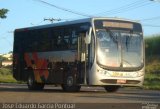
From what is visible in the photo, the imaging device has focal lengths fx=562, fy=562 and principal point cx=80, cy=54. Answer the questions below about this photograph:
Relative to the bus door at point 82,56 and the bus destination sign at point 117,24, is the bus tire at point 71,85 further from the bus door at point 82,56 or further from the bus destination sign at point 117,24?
the bus destination sign at point 117,24

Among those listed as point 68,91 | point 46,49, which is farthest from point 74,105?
point 46,49

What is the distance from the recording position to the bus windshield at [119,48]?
2598 centimetres

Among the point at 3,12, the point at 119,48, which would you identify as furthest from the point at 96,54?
the point at 3,12

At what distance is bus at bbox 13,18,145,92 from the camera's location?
2598 cm

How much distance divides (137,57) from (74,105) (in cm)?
947

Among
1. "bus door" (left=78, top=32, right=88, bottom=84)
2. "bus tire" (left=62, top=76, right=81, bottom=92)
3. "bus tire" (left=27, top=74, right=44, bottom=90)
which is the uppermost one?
"bus door" (left=78, top=32, right=88, bottom=84)

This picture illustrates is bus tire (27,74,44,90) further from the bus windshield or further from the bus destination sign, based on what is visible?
the bus destination sign

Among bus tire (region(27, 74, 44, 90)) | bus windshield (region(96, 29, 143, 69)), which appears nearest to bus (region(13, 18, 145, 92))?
bus windshield (region(96, 29, 143, 69))

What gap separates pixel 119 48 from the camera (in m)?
26.2

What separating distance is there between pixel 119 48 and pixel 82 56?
178 centimetres

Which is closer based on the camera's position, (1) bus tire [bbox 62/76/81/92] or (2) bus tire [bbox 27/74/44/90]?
(1) bus tire [bbox 62/76/81/92]

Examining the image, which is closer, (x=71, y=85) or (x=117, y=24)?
(x=117, y=24)

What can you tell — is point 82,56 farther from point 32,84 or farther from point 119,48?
point 32,84

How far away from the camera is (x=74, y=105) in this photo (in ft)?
58.5
